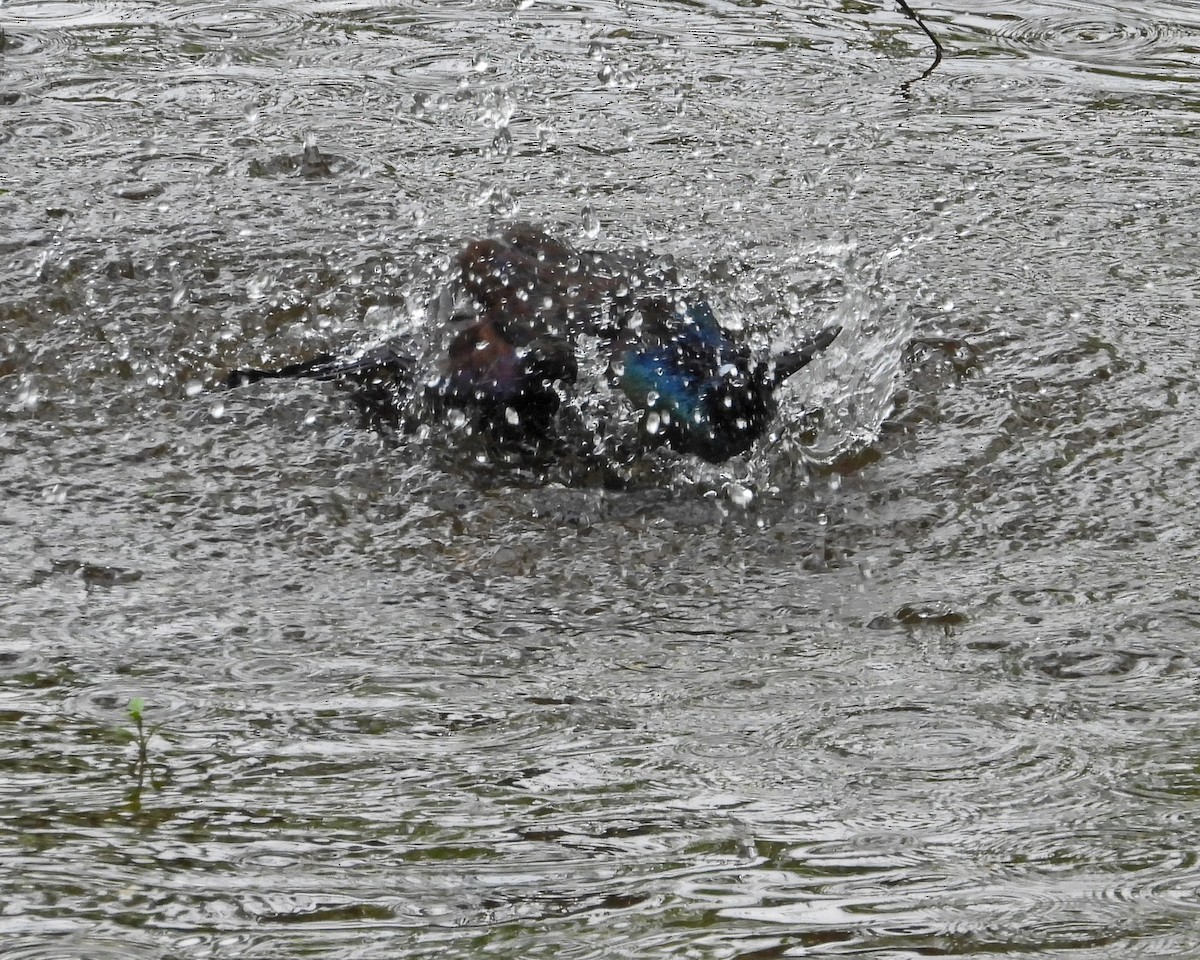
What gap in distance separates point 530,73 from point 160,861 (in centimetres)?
435

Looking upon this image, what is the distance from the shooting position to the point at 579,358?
3.80 m

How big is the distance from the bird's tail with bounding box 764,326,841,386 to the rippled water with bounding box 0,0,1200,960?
4.0 inches

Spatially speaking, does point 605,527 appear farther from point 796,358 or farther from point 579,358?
point 796,358

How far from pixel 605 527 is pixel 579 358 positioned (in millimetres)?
432

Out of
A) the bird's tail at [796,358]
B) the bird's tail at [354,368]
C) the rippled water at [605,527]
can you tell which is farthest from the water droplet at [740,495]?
the bird's tail at [354,368]

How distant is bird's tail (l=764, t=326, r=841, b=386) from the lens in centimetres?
392

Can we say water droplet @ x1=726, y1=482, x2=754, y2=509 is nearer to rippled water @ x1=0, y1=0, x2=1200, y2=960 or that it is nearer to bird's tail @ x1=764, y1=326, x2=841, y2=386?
rippled water @ x1=0, y1=0, x2=1200, y2=960

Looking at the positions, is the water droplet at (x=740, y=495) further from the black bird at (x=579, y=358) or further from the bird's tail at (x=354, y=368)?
the bird's tail at (x=354, y=368)

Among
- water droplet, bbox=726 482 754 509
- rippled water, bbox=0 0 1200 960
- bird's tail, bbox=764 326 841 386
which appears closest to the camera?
rippled water, bbox=0 0 1200 960

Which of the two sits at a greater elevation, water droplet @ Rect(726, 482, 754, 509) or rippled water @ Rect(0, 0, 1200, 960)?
rippled water @ Rect(0, 0, 1200, 960)

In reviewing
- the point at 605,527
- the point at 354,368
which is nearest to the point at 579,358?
the point at 605,527

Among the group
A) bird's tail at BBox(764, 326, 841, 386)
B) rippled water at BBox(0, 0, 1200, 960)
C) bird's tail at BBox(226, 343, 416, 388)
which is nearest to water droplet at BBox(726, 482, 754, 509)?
rippled water at BBox(0, 0, 1200, 960)

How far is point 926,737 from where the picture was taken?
271 centimetres

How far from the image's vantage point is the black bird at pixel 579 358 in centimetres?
378
